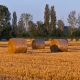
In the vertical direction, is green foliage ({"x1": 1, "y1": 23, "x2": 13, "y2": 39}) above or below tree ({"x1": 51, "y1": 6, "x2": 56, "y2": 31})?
below

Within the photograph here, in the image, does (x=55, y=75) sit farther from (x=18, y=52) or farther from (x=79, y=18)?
(x=79, y=18)

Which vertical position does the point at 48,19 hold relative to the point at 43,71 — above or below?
above

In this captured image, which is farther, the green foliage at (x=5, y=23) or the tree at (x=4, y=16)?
the tree at (x=4, y=16)

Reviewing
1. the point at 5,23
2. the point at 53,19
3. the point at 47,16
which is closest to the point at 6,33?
the point at 5,23

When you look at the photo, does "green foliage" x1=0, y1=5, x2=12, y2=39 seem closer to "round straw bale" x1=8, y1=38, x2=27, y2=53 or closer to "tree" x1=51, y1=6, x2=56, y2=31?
"tree" x1=51, y1=6, x2=56, y2=31

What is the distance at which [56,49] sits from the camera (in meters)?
23.9

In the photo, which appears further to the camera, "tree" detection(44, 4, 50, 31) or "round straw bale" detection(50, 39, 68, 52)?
"tree" detection(44, 4, 50, 31)

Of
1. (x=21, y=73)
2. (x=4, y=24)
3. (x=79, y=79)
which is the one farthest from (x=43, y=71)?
(x=4, y=24)

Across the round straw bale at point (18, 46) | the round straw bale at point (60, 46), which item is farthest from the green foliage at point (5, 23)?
the round straw bale at point (18, 46)

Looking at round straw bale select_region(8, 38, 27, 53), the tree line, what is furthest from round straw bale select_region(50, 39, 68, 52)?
the tree line

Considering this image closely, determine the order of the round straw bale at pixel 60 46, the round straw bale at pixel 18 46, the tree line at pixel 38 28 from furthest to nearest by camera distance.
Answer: the tree line at pixel 38 28
the round straw bale at pixel 60 46
the round straw bale at pixel 18 46

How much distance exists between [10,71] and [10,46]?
10806 mm

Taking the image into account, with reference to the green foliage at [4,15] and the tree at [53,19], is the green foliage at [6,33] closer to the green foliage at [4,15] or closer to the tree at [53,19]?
the green foliage at [4,15]

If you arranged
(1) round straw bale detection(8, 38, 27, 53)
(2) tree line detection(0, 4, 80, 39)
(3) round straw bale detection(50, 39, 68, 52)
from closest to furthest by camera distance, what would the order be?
(1) round straw bale detection(8, 38, 27, 53) → (3) round straw bale detection(50, 39, 68, 52) → (2) tree line detection(0, 4, 80, 39)
